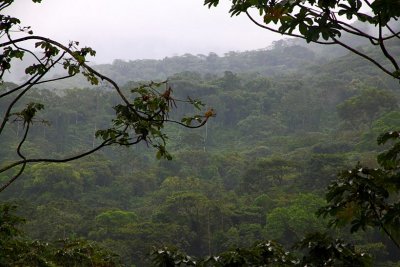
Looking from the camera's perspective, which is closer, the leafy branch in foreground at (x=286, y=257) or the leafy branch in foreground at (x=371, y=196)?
the leafy branch in foreground at (x=371, y=196)

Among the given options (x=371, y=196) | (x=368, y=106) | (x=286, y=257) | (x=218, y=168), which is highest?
(x=371, y=196)

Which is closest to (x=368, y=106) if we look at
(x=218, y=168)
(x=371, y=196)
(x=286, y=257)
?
(x=218, y=168)

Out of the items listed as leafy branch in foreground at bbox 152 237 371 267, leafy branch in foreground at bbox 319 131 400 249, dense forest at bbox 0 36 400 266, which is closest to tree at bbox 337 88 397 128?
dense forest at bbox 0 36 400 266

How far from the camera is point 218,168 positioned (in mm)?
27734

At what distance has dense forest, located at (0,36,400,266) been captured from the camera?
1706cm

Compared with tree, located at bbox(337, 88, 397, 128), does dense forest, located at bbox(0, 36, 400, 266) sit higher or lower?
lower

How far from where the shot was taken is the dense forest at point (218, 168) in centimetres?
1706

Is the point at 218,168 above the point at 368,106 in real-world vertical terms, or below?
below

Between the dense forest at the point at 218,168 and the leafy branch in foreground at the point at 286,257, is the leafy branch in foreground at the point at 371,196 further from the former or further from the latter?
the dense forest at the point at 218,168

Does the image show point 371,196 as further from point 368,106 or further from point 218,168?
point 368,106

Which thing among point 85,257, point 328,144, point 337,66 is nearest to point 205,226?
point 328,144

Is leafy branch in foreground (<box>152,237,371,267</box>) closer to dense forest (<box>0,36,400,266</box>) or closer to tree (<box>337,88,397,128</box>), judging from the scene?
dense forest (<box>0,36,400,266</box>)

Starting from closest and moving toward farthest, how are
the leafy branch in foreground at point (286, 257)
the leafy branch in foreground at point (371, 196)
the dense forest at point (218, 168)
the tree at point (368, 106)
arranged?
the leafy branch in foreground at point (371, 196) < the leafy branch in foreground at point (286, 257) < the dense forest at point (218, 168) < the tree at point (368, 106)

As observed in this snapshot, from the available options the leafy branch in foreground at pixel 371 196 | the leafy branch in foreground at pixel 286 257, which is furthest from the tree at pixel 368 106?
the leafy branch in foreground at pixel 371 196
